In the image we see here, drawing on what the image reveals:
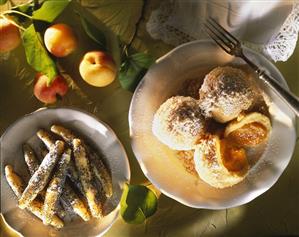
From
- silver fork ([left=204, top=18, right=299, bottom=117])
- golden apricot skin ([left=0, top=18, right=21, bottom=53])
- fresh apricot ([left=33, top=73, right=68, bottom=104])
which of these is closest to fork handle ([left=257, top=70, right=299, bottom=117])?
silver fork ([left=204, top=18, right=299, bottom=117])

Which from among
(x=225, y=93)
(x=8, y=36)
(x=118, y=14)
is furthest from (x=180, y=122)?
(x=8, y=36)

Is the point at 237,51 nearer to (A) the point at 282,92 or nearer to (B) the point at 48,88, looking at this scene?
(A) the point at 282,92

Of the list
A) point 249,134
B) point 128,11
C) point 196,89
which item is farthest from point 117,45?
point 249,134

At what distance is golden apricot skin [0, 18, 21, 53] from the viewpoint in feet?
3.56

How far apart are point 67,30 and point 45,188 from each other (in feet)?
1.14

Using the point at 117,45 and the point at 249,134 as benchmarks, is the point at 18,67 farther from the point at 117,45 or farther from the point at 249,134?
the point at 249,134

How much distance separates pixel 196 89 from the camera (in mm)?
1090

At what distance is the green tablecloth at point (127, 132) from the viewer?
1.13m

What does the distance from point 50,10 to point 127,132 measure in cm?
31

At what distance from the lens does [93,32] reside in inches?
42.3

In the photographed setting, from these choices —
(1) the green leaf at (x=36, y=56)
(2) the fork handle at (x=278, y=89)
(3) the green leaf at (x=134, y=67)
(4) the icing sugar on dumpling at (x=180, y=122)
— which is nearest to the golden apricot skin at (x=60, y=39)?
(1) the green leaf at (x=36, y=56)

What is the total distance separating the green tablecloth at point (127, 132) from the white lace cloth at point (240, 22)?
0.03 metres

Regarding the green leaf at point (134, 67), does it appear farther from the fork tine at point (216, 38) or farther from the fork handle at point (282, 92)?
the fork handle at point (282, 92)

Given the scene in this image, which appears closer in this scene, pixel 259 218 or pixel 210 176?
pixel 210 176
